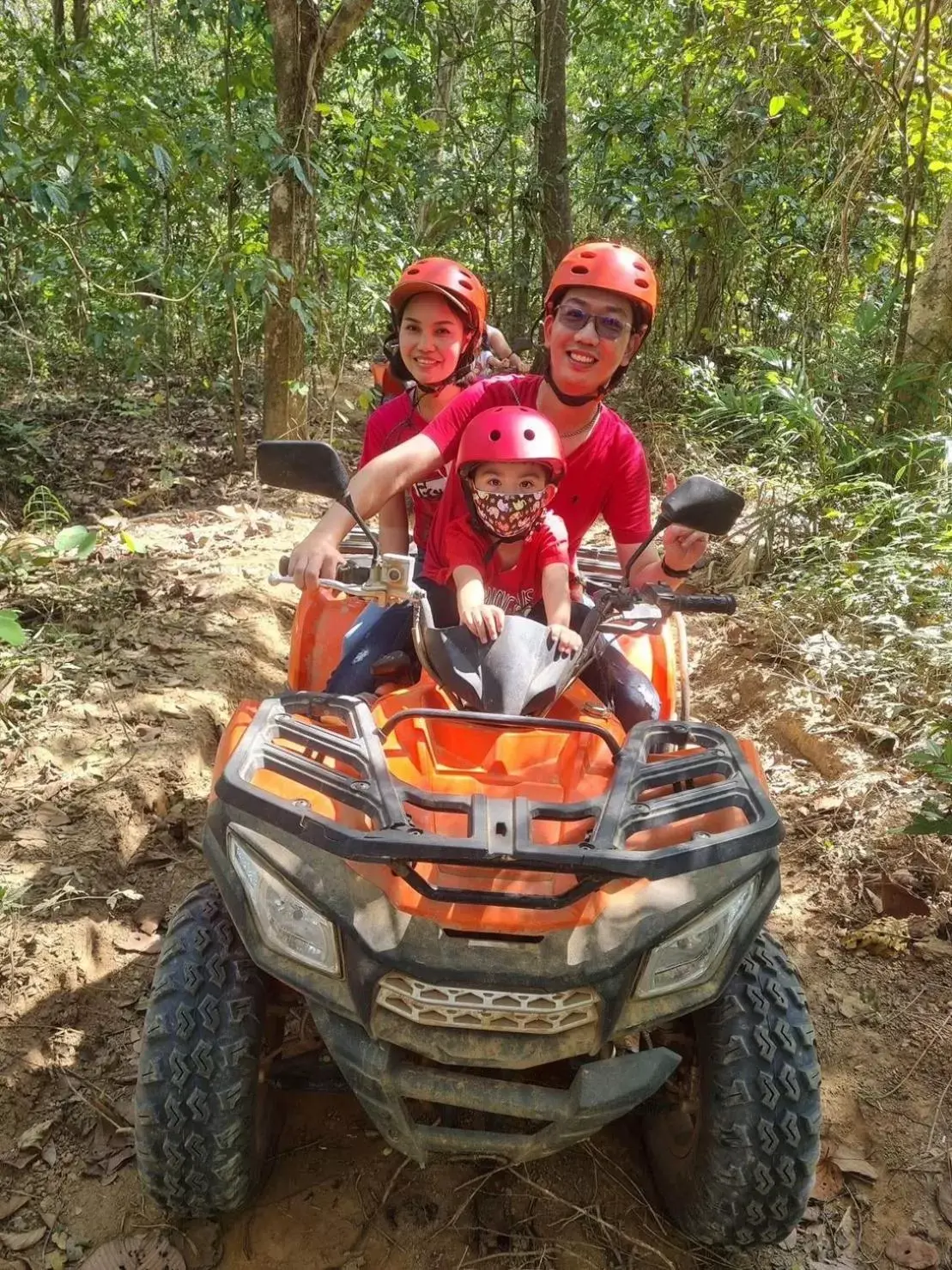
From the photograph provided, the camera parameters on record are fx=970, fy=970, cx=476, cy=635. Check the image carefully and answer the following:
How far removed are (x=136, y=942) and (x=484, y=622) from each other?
160 cm

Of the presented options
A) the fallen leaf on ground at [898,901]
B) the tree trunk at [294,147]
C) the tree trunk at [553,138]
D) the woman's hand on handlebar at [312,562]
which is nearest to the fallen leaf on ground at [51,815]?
the woman's hand on handlebar at [312,562]

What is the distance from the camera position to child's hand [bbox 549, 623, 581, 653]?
100 inches

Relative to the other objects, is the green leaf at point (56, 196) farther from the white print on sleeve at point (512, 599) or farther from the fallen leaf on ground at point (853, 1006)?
the fallen leaf on ground at point (853, 1006)

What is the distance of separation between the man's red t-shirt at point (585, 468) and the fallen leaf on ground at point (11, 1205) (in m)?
1.99

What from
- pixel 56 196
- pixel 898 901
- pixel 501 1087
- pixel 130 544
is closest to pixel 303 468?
pixel 501 1087

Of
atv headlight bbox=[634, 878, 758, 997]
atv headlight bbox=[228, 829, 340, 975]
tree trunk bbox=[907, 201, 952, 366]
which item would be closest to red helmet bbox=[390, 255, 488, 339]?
atv headlight bbox=[228, 829, 340, 975]

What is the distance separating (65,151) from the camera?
4539 mm

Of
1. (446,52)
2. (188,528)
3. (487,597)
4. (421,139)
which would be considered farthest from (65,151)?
(446,52)

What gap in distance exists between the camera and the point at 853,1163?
2527 mm

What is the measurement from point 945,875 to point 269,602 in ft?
11.1

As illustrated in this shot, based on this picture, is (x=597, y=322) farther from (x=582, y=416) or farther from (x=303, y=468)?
(x=303, y=468)

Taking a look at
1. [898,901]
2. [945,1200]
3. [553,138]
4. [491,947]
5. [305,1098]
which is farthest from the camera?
[553,138]

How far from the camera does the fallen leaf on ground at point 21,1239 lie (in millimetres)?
2240

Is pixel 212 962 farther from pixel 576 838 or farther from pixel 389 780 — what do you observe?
pixel 576 838
